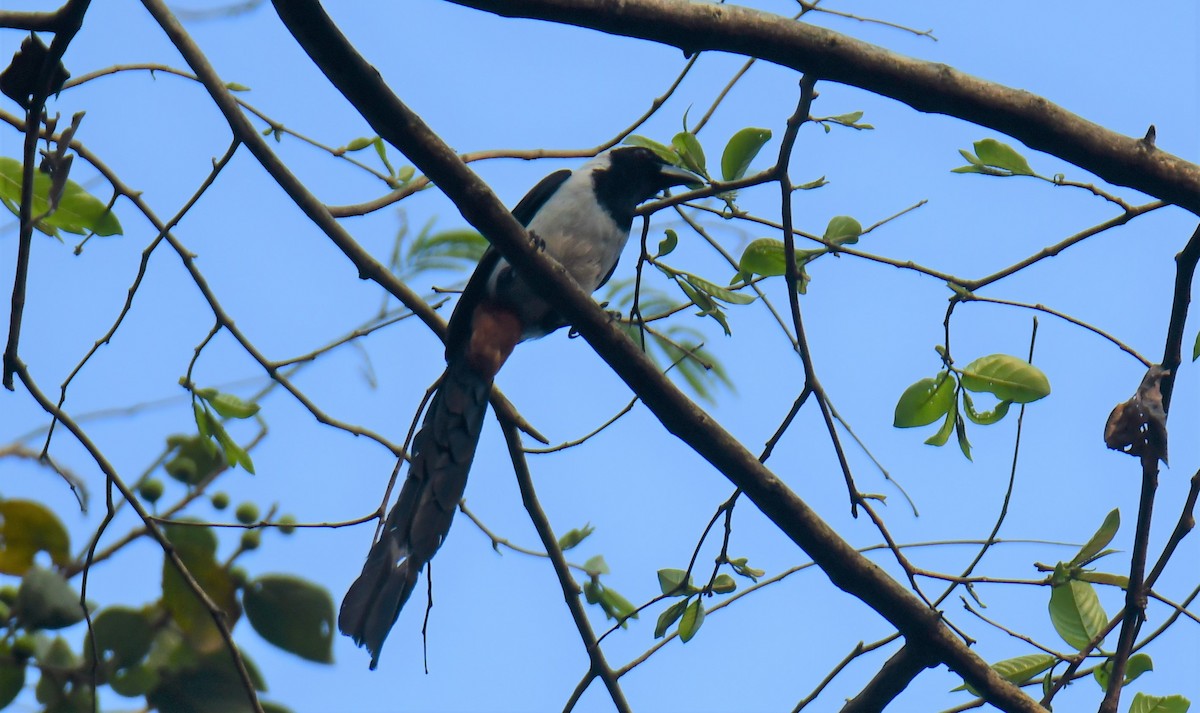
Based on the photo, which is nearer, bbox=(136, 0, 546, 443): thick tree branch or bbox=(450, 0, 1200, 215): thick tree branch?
bbox=(450, 0, 1200, 215): thick tree branch

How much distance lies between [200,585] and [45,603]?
373 millimetres

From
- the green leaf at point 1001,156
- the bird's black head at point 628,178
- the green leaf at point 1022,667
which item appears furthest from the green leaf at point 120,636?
the bird's black head at point 628,178

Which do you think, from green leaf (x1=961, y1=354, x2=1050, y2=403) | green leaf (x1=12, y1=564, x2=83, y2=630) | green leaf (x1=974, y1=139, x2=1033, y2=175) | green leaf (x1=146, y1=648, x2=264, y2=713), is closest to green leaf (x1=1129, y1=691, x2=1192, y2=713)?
green leaf (x1=961, y1=354, x2=1050, y2=403)

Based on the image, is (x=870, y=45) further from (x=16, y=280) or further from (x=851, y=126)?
(x=16, y=280)

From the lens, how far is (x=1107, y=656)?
6.91 feet

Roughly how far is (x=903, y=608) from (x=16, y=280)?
188 cm

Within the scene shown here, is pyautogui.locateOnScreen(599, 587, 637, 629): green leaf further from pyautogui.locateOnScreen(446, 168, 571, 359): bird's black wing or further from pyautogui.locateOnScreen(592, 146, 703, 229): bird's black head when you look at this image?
pyautogui.locateOnScreen(592, 146, 703, 229): bird's black head

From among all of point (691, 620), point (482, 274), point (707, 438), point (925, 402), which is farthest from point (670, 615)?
point (482, 274)

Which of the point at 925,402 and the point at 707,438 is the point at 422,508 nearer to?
the point at 707,438

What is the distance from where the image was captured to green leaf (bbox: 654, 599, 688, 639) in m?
2.47

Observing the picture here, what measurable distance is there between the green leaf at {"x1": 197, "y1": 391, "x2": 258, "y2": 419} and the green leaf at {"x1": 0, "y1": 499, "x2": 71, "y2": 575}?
2.18 feet

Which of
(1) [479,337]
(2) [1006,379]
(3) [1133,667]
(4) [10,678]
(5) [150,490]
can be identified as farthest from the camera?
(1) [479,337]

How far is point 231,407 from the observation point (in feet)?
9.48

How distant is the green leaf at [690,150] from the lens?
2.39 m
